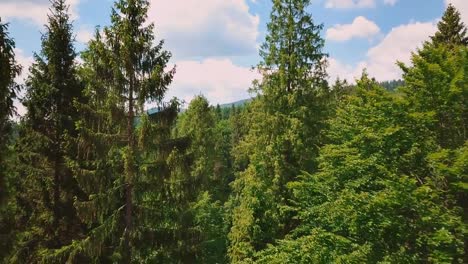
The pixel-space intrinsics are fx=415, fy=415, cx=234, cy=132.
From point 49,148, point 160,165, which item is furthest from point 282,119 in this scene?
point 49,148

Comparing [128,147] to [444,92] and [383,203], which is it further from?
[444,92]

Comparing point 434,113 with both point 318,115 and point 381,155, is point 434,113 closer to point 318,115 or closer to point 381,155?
point 381,155

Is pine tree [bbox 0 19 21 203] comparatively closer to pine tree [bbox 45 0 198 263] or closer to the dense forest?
the dense forest

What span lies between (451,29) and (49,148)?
24.3 meters

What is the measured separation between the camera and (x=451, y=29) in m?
26.2

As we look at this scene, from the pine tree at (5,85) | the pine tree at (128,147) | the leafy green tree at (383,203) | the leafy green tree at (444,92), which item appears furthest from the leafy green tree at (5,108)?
the leafy green tree at (444,92)

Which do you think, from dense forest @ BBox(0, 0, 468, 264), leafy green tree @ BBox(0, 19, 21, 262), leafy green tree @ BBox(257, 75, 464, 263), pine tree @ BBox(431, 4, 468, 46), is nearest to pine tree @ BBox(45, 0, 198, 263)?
dense forest @ BBox(0, 0, 468, 264)

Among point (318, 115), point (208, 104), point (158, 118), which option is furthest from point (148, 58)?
point (208, 104)

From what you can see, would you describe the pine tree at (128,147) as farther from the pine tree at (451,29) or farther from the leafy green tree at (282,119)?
the pine tree at (451,29)

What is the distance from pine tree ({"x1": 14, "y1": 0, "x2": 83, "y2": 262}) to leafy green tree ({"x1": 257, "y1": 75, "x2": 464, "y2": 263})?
8.41 metres

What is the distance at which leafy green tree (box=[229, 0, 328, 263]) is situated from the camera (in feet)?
64.4

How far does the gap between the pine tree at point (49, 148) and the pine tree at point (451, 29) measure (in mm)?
21770

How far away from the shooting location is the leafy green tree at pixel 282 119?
19625 mm

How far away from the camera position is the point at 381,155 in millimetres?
14570
